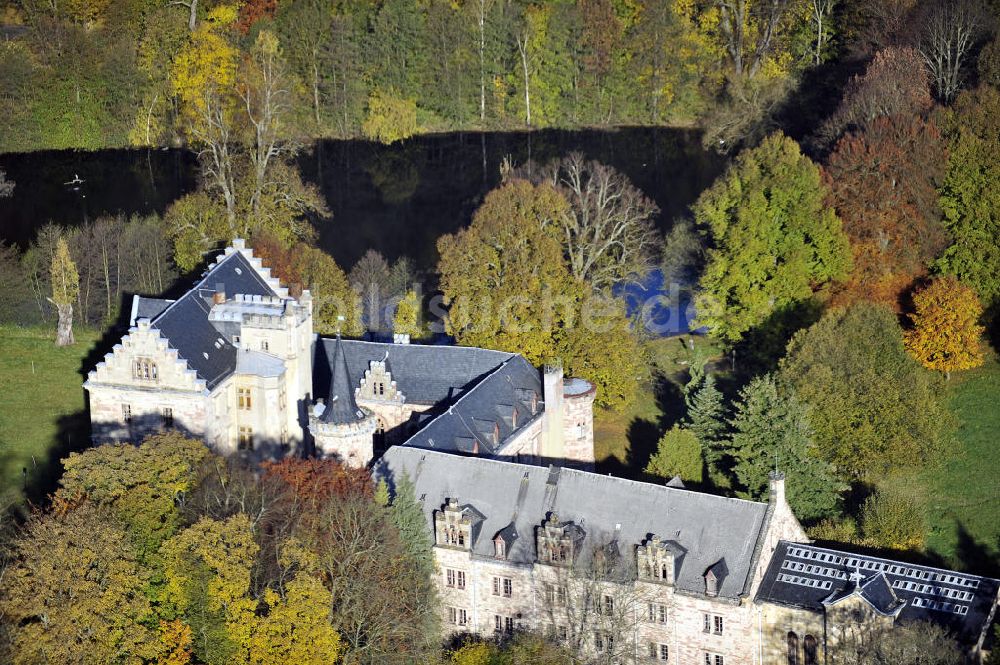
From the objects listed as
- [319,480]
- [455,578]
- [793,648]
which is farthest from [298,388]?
[793,648]

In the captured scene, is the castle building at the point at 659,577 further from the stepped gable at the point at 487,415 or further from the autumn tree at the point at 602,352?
the autumn tree at the point at 602,352

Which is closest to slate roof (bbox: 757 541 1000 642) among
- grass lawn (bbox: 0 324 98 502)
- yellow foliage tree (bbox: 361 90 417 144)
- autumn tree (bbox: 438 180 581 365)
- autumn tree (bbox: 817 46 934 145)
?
autumn tree (bbox: 438 180 581 365)

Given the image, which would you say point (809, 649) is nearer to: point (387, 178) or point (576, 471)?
point (576, 471)

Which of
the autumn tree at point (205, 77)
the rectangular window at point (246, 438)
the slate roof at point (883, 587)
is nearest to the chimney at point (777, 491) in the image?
the slate roof at point (883, 587)

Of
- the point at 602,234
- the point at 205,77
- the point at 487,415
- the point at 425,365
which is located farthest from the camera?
the point at 205,77

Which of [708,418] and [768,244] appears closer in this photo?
[708,418]
